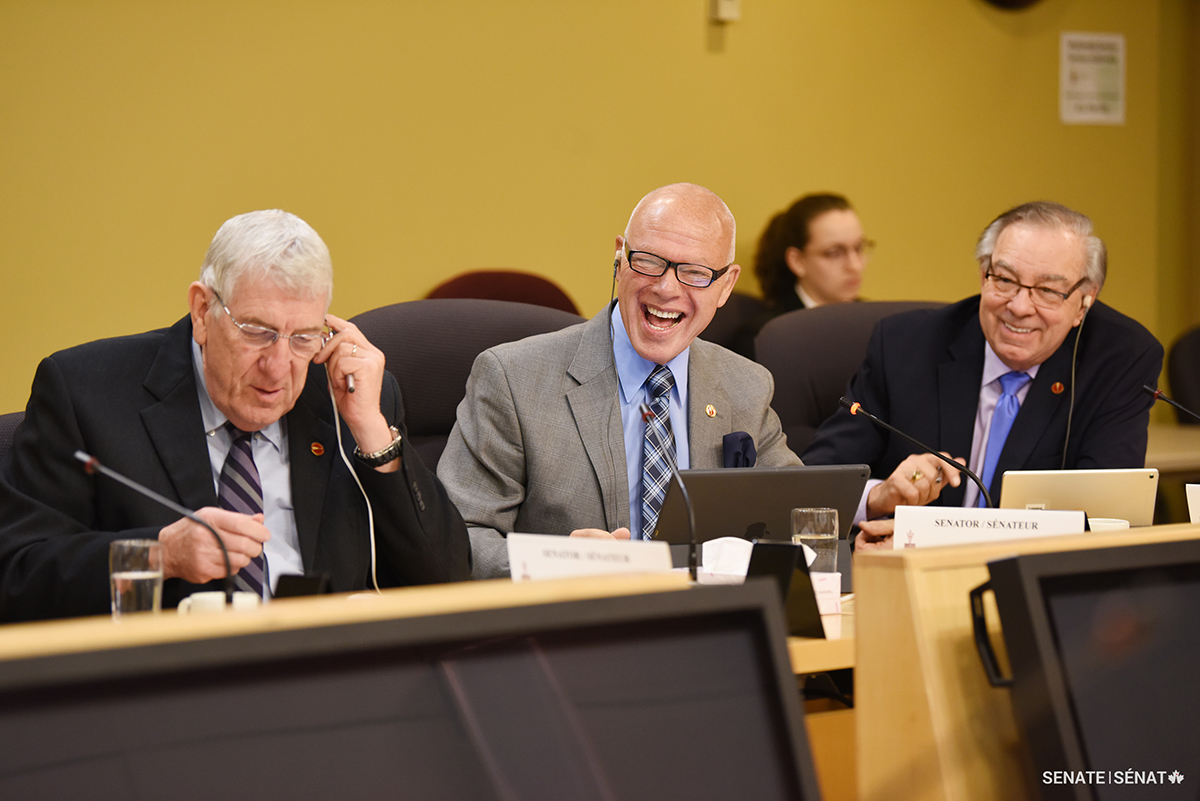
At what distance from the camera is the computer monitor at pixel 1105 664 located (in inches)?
35.8

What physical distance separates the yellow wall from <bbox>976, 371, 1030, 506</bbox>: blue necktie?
1711 mm

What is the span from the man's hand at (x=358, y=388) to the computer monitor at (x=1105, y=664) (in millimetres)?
1135

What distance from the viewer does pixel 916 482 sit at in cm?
225

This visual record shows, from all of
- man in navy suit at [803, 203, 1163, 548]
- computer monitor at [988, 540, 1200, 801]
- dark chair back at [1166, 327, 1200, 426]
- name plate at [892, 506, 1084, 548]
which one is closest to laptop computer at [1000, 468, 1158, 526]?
name plate at [892, 506, 1084, 548]

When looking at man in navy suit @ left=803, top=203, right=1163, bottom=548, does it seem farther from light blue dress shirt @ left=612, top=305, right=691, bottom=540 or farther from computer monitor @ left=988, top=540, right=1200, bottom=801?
computer monitor @ left=988, top=540, right=1200, bottom=801

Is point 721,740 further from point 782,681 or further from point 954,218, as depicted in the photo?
point 954,218

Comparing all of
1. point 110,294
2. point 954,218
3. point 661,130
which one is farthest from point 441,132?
point 954,218

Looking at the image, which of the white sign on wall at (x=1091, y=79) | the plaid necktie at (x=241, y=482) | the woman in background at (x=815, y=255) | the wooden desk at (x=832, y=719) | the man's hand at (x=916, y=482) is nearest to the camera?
the wooden desk at (x=832, y=719)

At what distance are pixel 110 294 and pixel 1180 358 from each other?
3.60 m

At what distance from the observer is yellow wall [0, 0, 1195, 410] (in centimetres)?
320

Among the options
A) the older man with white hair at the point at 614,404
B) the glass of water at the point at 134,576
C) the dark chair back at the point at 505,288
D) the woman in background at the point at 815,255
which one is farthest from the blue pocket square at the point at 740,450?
the woman in background at the point at 815,255

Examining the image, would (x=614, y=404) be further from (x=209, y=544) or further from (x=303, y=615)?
(x=303, y=615)

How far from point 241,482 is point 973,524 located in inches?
43.9

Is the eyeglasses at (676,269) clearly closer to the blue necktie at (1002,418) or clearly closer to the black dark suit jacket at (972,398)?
the black dark suit jacket at (972,398)
